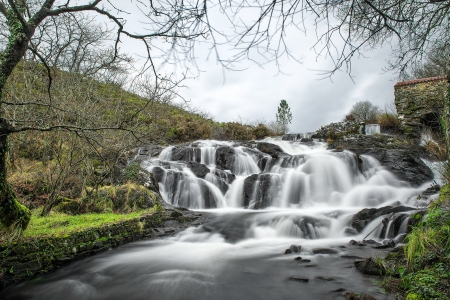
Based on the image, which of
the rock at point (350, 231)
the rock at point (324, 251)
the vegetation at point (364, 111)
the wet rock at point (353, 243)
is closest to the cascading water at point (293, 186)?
the rock at point (350, 231)

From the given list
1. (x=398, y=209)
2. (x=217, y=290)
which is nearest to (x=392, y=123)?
(x=398, y=209)

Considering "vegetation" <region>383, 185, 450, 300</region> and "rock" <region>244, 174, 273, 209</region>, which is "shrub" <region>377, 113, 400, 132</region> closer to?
"rock" <region>244, 174, 273, 209</region>

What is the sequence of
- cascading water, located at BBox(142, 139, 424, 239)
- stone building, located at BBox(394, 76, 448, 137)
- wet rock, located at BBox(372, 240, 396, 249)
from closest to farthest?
wet rock, located at BBox(372, 240, 396, 249), cascading water, located at BBox(142, 139, 424, 239), stone building, located at BBox(394, 76, 448, 137)

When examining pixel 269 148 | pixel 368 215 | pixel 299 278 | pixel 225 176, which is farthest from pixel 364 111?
pixel 299 278

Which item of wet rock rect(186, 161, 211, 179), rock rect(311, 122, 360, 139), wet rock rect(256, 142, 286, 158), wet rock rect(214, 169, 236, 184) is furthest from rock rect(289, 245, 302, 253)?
rock rect(311, 122, 360, 139)

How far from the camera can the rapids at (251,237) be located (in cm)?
478

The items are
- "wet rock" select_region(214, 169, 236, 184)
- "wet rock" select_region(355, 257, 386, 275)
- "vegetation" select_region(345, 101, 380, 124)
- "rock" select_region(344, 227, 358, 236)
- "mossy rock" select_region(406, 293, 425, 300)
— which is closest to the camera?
"mossy rock" select_region(406, 293, 425, 300)

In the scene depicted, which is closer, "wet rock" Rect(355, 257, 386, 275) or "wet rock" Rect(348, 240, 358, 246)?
"wet rock" Rect(355, 257, 386, 275)

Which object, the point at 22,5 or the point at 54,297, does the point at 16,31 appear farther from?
the point at 54,297

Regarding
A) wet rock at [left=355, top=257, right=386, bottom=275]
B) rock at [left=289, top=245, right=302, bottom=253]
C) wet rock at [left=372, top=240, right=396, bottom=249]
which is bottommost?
rock at [left=289, top=245, right=302, bottom=253]

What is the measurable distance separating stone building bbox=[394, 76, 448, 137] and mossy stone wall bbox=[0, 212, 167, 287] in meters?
17.2

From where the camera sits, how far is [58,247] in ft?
17.8

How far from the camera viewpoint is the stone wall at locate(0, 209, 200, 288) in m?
4.64

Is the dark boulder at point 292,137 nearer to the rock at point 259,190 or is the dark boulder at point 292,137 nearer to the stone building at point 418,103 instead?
the stone building at point 418,103
